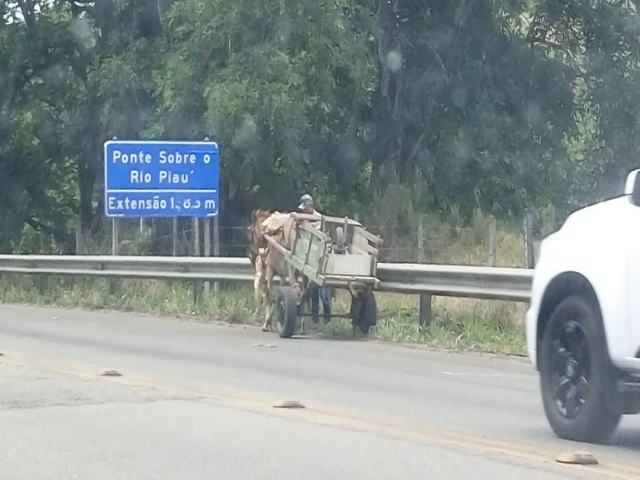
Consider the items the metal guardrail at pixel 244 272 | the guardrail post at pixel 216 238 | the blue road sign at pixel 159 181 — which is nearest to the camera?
the metal guardrail at pixel 244 272

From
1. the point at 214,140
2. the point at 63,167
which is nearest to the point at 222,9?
the point at 214,140

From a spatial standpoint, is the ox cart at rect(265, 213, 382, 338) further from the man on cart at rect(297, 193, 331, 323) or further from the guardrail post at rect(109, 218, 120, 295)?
the guardrail post at rect(109, 218, 120, 295)

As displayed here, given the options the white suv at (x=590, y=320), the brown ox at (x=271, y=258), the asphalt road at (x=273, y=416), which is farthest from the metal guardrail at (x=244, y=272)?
the white suv at (x=590, y=320)

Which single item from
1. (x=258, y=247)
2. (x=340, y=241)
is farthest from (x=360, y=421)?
(x=258, y=247)

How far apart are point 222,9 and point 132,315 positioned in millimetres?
6520

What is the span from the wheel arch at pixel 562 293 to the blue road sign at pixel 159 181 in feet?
50.8

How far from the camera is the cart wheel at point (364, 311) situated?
18031mm

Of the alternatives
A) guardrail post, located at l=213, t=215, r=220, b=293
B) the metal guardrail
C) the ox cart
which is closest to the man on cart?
the ox cart

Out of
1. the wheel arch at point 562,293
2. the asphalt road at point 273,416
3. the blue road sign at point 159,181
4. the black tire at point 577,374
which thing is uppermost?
the blue road sign at point 159,181

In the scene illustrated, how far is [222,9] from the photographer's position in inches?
1032

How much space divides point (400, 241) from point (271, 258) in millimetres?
6826

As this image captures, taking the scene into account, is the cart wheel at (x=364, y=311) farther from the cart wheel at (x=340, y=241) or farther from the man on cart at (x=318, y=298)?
the cart wheel at (x=340, y=241)

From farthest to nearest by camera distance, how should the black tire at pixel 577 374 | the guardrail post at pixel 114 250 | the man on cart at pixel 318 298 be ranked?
the guardrail post at pixel 114 250 < the man on cart at pixel 318 298 < the black tire at pixel 577 374

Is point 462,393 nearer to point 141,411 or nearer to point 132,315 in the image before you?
point 141,411
